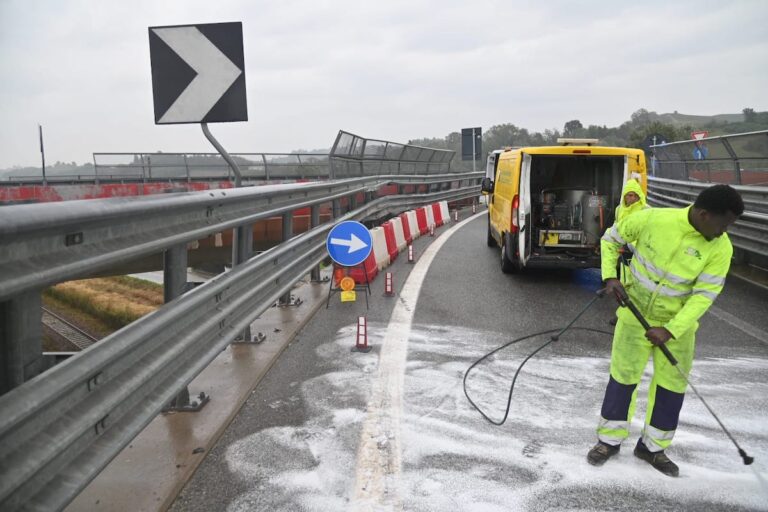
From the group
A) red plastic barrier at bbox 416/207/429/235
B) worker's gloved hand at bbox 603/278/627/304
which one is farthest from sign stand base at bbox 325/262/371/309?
red plastic barrier at bbox 416/207/429/235

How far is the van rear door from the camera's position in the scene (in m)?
8.45

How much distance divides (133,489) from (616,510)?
7.65 feet

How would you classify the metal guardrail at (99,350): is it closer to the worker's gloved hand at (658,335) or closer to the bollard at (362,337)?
the bollard at (362,337)

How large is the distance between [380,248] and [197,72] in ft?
16.4

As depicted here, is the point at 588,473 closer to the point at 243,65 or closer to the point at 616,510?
the point at 616,510

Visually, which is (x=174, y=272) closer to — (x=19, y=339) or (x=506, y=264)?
(x=19, y=339)

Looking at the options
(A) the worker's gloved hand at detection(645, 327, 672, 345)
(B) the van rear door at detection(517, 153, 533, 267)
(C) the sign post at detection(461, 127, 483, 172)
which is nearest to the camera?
(A) the worker's gloved hand at detection(645, 327, 672, 345)

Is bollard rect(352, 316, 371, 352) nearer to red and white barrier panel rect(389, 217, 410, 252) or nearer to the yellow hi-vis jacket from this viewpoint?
the yellow hi-vis jacket

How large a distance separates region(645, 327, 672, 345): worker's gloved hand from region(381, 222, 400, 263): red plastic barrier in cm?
643

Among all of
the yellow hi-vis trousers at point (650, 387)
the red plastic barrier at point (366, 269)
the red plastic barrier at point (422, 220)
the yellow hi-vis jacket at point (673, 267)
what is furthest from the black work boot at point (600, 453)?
the red plastic barrier at point (422, 220)

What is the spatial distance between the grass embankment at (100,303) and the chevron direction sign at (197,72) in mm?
10254

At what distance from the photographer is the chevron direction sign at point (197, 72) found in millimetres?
4422

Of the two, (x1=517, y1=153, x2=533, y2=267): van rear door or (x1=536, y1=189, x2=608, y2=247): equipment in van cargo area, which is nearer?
(x1=517, y1=153, x2=533, y2=267): van rear door

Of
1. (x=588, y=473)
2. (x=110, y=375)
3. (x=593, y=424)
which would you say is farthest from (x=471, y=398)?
(x=110, y=375)
